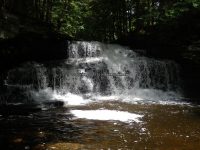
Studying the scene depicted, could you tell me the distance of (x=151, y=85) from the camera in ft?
73.4

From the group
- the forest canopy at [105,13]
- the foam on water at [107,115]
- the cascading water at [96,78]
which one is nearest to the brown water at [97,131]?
the foam on water at [107,115]

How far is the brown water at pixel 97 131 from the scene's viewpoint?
9602 mm

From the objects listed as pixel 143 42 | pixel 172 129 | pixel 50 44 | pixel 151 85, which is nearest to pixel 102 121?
pixel 172 129

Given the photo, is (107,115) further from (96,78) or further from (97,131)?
(96,78)

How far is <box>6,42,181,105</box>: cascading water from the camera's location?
1983 centimetres

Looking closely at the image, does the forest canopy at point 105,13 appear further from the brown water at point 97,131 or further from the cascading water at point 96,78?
the brown water at point 97,131

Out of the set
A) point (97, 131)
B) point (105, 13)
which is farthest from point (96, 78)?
point (105, 13)

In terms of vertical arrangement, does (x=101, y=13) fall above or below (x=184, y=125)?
above

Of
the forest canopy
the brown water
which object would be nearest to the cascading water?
the forest canopy

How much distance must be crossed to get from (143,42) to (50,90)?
10.1m

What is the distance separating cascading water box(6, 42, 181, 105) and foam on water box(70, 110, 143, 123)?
136 inches

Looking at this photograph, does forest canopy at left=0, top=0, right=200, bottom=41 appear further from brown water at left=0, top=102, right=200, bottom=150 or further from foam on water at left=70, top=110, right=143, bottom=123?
foam on water at left=70, top=110, right=143, bottom=123

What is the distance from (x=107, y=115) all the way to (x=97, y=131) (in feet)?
8.70

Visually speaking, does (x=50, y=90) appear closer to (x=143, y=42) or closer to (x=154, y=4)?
(x=143, y=42)
